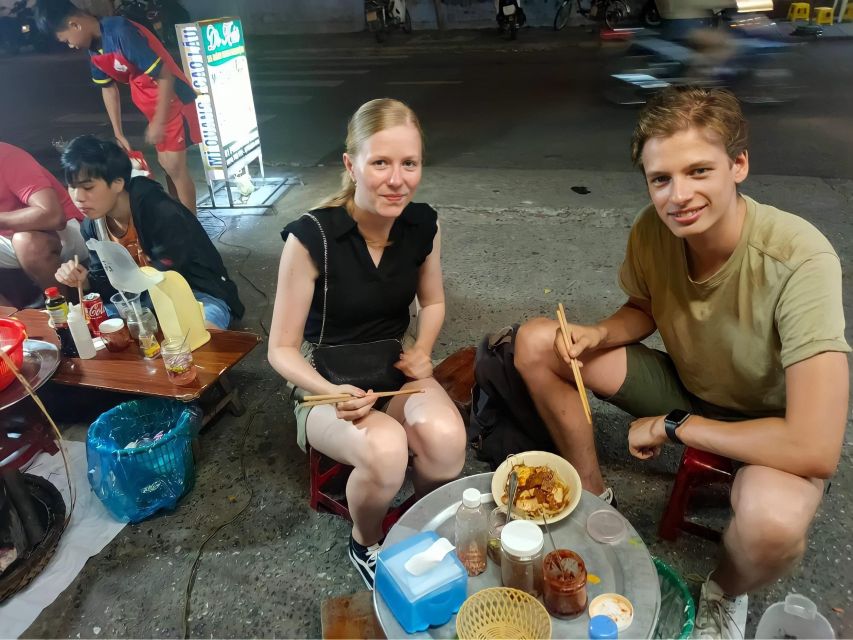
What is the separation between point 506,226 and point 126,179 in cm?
279

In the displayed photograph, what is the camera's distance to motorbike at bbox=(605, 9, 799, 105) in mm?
7059

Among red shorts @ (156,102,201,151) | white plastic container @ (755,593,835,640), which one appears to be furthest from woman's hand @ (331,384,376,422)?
red shorts @ (156,102,201,151)

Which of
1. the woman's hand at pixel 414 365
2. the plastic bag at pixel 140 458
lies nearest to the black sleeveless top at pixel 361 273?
the woman's hand at pixel 414 365

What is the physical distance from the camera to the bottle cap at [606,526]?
165 cm

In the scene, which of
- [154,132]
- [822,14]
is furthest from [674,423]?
[822,14]

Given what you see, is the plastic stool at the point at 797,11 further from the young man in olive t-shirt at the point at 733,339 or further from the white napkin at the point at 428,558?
the white napkin at the point at 428,558

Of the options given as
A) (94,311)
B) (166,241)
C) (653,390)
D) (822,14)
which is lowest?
(653,390)

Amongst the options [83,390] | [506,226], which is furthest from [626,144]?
[83,390]

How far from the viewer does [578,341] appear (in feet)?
6.80

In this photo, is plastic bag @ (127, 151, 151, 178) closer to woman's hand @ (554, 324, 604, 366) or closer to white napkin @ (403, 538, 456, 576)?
woman's hand @ (554, 324, 604, 366)

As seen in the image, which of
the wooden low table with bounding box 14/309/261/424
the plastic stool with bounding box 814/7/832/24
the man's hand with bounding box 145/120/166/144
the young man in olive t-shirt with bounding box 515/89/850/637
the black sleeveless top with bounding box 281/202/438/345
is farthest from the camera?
the plastic stool with bounding box 814/7/832/24

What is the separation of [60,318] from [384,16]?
374 inches

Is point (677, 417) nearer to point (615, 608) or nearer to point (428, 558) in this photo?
point (615, 608)

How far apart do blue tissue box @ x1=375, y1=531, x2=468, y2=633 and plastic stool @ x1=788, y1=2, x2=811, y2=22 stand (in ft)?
37.3
